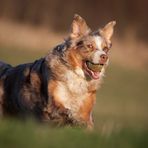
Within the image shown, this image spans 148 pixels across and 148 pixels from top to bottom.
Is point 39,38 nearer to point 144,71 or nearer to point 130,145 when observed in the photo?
point 144,71

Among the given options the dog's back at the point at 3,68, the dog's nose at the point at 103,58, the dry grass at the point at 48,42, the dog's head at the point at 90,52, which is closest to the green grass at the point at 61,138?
the dog's nose at the point at 103,58

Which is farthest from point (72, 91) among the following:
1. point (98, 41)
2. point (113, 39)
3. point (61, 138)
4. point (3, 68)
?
point (113, 39)

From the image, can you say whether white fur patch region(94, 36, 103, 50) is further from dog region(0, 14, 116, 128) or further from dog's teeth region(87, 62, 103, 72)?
dog's teeth region(87, 62, 103, 72)

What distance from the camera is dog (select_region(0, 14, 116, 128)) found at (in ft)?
38.9

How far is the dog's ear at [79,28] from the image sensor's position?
12.5m

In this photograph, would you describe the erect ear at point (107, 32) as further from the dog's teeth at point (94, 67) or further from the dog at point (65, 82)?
the dog's teeth at point (94, 67)

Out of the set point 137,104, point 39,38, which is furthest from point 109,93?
point 39,38

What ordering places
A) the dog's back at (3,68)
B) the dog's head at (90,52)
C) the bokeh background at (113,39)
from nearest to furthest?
1. the dog's head at (90,52)
2. the dog's back at (3,68)
3. the bokeh background at (113,39)

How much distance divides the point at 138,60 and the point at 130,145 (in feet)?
79.0

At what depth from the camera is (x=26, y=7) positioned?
34469 millimetres

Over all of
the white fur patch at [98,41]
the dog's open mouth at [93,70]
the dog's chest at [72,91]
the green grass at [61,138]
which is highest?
the white fur patch at [98,41]

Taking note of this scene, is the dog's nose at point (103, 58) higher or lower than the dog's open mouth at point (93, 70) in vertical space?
higher

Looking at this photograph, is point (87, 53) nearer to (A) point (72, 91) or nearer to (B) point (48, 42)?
(A) point (72, 91)

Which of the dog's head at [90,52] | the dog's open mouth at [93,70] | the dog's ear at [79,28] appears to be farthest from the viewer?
the dog's ear at [79,28]
